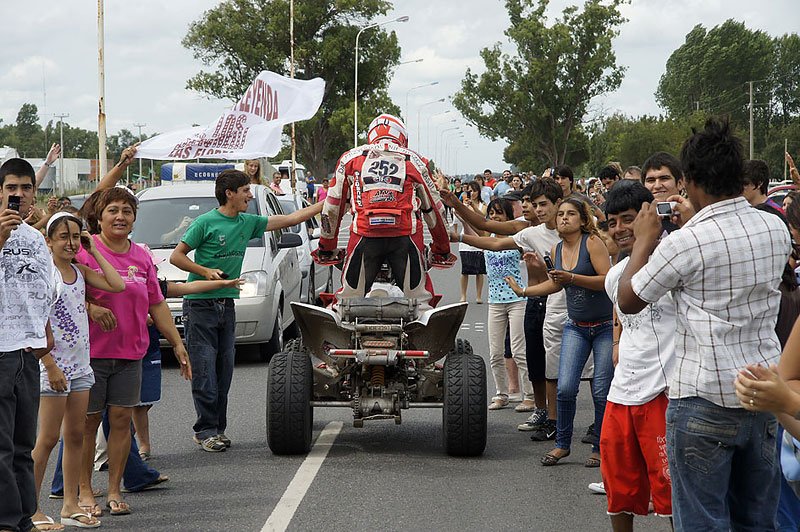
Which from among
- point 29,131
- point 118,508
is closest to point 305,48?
point 118,508

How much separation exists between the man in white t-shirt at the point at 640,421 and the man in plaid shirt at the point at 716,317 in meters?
1.10

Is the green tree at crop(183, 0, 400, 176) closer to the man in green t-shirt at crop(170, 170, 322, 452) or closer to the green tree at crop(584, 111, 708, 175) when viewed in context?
the green tree at crop(584, 111, 708, 175)

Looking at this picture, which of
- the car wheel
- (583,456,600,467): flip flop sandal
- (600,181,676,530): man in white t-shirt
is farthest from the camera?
the car wheel

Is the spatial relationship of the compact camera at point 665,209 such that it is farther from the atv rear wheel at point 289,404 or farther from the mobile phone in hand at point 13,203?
the atv rear wheel at point 289,404

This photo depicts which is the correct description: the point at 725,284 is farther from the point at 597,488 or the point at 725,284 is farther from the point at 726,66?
the point at 726,66

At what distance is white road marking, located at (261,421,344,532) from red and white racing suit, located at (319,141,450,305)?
3.65 ft

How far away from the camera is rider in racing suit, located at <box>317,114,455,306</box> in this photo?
8.51 m

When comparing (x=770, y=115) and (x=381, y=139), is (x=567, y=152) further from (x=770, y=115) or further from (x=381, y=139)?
(x=381, y=139)

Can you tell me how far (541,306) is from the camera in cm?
937

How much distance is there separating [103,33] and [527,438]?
19704 millimetres

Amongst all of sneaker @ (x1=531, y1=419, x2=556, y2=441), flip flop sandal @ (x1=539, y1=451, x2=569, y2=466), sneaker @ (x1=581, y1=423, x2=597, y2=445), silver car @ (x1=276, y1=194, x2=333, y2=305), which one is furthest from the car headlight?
flip flop sandal @ (x1=539, y1=451, x2=569, y2=466)

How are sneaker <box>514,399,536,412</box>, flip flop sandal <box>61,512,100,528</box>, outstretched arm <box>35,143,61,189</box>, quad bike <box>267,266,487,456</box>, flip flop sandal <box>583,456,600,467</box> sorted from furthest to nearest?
sneaker <box>514,399,536,412</box> < quad bike <box>267,266,487,456</box> < flip flop sandal <box>583,456,600,467</box> < outstretched arm <box>35,143,61,189</box> < flip flop sandal <box>61,512,100,528</box>

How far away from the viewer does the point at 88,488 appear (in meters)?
6.96

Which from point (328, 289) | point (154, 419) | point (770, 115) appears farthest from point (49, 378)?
point (770, 115)
